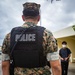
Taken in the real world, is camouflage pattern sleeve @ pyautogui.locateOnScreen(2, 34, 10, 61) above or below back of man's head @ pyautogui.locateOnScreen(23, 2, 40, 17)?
below

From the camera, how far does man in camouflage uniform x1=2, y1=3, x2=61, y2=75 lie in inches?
127

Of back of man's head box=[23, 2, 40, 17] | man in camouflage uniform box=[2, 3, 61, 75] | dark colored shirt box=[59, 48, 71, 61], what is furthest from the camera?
dark colored shirt box=[59, 48, 71, 61]

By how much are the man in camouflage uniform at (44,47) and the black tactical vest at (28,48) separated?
54 millimetres

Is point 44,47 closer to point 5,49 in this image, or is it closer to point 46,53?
point 46,53

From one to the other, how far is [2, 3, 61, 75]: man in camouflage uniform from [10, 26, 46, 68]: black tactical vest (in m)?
0.05

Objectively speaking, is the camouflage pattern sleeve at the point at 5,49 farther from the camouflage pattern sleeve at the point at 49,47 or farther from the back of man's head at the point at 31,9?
the camouflage pattern sleeve at the point at 49,47

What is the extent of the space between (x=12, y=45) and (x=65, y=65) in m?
8.91

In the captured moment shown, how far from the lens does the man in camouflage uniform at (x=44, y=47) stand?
3.22 metres

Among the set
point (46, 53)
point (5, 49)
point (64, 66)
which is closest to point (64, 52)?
point (64, 66)

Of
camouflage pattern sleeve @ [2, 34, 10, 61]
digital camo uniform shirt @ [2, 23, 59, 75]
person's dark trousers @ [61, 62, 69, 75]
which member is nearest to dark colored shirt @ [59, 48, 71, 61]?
person's dark trousers @ [61, 62, 69, 75]

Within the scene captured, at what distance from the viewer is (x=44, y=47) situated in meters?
3.26

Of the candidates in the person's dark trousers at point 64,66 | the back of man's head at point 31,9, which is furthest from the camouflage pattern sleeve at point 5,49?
the person's dark trousers at point 64,66

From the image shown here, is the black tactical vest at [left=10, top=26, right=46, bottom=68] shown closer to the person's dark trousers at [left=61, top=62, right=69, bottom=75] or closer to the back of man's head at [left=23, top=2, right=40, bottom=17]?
the back of man's head at [left=23, top=2, right=40, bottom=17]

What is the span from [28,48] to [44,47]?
0.21 metres
